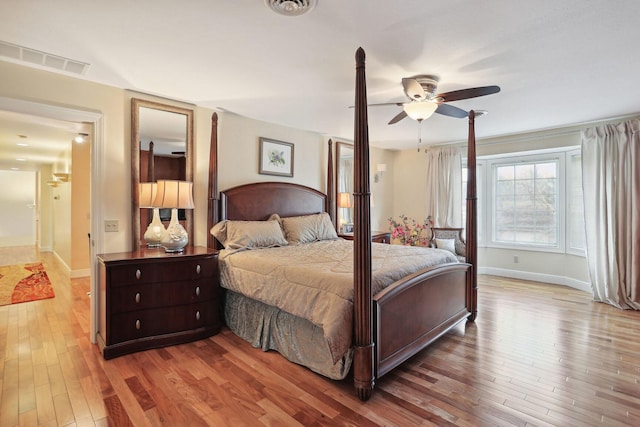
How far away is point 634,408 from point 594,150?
139 inches

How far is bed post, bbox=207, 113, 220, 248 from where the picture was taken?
359 cm

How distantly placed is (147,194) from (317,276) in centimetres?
188

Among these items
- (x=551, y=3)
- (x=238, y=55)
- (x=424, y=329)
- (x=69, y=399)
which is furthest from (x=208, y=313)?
(x=551, y=3)

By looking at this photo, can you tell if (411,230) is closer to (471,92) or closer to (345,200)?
(345,200)

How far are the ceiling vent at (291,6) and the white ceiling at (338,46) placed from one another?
6 centimetres

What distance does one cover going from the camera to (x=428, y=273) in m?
2.65

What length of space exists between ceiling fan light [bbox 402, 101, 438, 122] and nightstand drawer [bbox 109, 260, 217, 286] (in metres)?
2.33

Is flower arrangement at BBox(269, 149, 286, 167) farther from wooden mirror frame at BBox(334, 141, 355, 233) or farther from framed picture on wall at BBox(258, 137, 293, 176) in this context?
wooden mirror frame at BBox(334, 141, 355, 233)

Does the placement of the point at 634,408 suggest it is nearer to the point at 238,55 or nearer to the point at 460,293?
the point at 460,293

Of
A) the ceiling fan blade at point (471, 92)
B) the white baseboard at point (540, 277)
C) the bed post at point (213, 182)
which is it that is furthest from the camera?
the white baseboard at point (540, 277)

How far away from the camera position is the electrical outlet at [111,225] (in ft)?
Answer: 9.93

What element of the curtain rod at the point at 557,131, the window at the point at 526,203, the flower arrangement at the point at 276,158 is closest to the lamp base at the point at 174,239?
the flower arrangement at the point at 276,158

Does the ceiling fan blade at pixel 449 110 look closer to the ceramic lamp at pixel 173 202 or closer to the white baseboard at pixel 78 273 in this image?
the ceramic lamp at pixel 173 202

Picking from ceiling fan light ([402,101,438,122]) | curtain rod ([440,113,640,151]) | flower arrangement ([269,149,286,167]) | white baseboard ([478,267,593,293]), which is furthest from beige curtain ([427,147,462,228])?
ceiling fan light ([402,101,438,122])
